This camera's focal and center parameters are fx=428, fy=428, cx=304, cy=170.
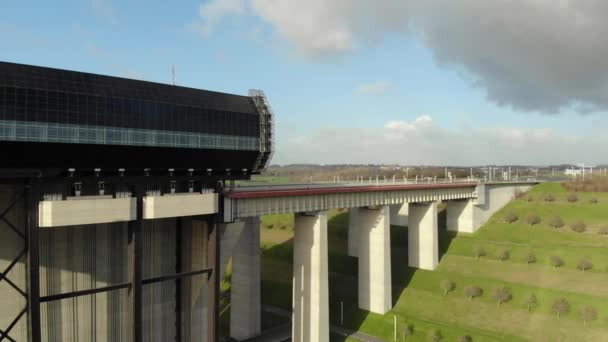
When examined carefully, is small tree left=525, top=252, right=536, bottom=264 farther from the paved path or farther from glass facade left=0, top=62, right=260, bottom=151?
glass facade left=0, top=62, right=260, bottom=151

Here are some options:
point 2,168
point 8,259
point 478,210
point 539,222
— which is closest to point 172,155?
point 2,168

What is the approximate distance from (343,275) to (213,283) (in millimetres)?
35898

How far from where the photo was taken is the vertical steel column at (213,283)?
40312 mm

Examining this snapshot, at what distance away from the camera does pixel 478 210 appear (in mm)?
80188

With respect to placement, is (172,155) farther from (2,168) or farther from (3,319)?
(3,319)

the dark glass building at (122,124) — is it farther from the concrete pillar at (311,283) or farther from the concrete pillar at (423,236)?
the concrete pillar at (423,236)

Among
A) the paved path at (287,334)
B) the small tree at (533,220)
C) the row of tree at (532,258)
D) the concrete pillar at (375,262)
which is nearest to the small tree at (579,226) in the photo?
the small tree at (533,220)

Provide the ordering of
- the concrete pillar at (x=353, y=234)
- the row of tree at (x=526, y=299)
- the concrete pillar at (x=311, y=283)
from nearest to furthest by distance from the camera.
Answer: the concrete pillar at (x=311, y=283) < the row of tree at (x=526, y=299) < the concrete pillar at (x=353, y=234)

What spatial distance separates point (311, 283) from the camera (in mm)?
50688

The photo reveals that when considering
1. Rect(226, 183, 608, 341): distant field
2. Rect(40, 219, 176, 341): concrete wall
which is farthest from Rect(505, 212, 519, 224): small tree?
Rect(40, 219, 176, 341): concrete wall

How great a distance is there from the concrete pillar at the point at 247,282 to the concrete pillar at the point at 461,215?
44.2 metres

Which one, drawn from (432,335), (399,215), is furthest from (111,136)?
(399,215)

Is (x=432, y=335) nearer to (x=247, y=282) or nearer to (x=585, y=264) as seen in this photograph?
(x=247, y=282)

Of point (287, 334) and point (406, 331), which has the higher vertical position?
point (406, 331)
